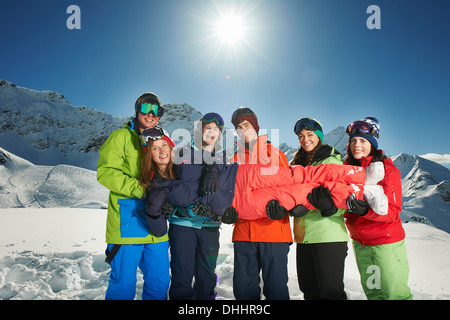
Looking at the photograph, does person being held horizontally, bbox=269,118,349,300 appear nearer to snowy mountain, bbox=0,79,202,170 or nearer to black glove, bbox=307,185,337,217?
black glove, bbox=307,185,337,217

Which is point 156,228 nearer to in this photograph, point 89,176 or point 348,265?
point 348,265

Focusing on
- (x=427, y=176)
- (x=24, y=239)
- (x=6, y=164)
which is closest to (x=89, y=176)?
(x=6, y=164)

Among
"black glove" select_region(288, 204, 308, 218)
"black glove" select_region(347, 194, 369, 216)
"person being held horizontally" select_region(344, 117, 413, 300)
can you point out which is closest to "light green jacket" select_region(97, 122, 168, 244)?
"black glove" select_region(288, 204, 308, 218)

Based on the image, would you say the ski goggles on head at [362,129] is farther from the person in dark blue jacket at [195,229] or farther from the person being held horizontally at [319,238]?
the person in dark blue jacket at [195,229]

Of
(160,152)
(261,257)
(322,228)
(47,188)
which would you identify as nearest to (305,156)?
(322,228)

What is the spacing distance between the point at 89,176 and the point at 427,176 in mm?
110372

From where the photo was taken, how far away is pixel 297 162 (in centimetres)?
282

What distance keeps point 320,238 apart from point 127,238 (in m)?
1.93

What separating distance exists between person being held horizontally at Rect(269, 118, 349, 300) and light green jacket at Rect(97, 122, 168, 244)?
1.40 meters

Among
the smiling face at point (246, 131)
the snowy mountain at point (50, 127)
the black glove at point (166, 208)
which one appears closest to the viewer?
the black glove at point (166, 208)

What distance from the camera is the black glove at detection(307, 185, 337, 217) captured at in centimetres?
215

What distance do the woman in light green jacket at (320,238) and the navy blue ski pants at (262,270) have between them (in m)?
0.31

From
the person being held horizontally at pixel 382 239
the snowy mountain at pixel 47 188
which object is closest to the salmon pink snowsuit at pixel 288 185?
the person being held horizontally at pixel 382 239

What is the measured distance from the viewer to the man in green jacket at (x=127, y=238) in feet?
7.57
